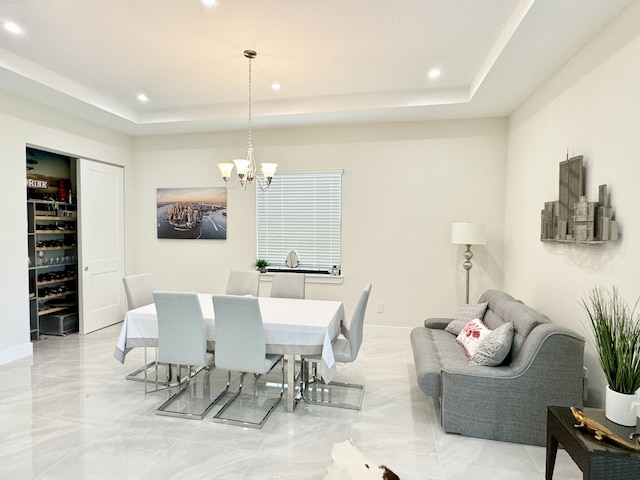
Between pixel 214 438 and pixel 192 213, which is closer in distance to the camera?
pixel 214 438

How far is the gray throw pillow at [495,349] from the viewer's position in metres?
2.67

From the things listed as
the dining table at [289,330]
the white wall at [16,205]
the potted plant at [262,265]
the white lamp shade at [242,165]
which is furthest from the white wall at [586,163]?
the white wall at [16,205]

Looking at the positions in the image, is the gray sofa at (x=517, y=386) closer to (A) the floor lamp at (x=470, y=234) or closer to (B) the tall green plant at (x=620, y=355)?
(B) the tall green plant at (x=620, y=355)

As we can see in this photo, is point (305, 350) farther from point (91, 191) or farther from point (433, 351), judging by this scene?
point (91, 191)

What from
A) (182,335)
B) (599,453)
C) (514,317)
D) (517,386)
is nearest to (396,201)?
(514,317)

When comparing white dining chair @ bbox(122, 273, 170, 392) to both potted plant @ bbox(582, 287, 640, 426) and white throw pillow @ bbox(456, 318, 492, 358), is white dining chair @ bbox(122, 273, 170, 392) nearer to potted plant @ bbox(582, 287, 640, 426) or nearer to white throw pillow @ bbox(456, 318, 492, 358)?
white throw pillow @ bbox(456, 318, 492, 358)

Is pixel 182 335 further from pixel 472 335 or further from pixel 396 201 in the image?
pixel 396 201

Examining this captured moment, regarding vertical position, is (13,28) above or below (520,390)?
above

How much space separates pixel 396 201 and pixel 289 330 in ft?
8.91

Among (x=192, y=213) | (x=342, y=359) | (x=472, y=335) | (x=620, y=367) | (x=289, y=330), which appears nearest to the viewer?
(x=620, y=367)

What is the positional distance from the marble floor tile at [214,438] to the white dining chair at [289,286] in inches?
36.2

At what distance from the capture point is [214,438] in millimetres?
2551

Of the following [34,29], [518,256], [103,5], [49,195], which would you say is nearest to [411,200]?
[518,256]

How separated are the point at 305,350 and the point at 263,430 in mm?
636
